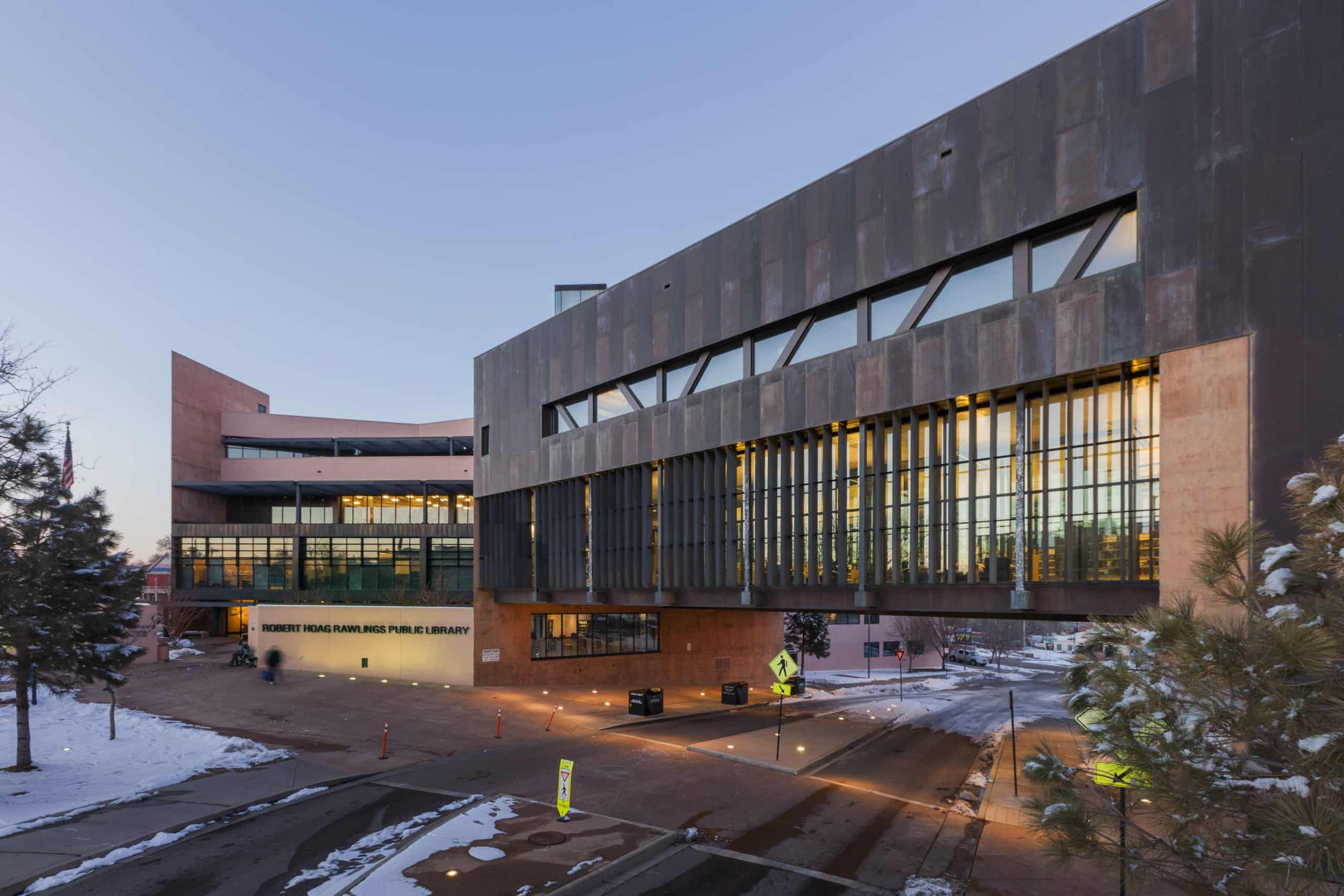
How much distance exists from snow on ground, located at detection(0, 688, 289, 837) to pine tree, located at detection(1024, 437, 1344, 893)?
17.6 meters

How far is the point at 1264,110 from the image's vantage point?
45.5 ft

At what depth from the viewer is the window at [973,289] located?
18.3m

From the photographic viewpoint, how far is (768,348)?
24484mm

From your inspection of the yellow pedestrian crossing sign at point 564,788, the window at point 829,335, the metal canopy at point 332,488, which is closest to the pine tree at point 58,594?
the yellow pedestrian crossing sign at point 564,788

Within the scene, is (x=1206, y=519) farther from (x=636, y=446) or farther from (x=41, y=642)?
(x=41, y=642)

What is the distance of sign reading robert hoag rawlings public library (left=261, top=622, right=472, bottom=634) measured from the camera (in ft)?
117

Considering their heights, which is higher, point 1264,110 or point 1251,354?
point 1264,110

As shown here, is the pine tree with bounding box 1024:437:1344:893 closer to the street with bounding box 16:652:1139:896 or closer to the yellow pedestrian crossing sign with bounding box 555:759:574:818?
the street with bounding box 16:652:1139:896

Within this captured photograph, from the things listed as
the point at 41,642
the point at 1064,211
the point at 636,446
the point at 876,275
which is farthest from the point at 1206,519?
the point at 41,642

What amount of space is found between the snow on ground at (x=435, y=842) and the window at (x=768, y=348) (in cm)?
1443

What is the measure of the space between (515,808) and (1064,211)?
17161 millimetres

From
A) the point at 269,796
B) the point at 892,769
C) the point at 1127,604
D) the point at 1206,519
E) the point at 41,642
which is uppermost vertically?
the point at 1206,519

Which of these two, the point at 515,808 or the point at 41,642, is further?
the point at 41,642

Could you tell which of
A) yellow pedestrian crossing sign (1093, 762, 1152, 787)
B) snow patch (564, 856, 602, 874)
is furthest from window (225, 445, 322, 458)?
yellow pedestrian crossing sign (1093, 762, 1152, 787)
